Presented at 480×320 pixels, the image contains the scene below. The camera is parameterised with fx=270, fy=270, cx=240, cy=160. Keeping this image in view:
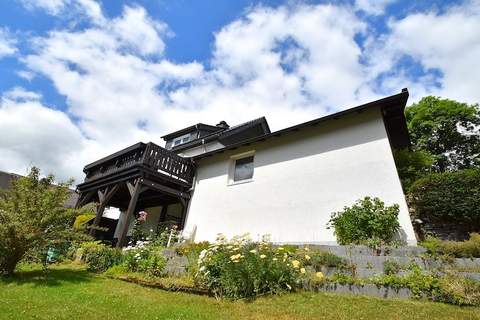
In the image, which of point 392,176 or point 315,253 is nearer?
point 315,253

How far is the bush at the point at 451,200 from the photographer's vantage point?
20.0 feet

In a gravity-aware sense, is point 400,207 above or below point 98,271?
above

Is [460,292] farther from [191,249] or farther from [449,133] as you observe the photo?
[449,133]

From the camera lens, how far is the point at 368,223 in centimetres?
638

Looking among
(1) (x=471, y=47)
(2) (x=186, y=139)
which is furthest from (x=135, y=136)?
(1) (x=471, y=47)

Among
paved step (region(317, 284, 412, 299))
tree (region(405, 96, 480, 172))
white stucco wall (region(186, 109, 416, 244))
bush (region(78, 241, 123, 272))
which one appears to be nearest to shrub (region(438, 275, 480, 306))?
paved step (region(317, 284, 412, 299))

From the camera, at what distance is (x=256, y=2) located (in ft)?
24.2

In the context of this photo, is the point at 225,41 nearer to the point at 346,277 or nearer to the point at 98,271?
the point at 346,277

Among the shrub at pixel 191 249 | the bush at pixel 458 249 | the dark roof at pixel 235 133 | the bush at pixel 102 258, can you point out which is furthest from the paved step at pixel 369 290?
the dark roof at pixel 235 133

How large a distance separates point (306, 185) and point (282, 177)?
3.26 feet

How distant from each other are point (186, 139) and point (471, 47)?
593 inches

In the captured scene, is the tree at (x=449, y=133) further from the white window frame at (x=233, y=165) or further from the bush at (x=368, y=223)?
the bush at (x=368, y=223)

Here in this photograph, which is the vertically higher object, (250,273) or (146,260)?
(146,260)

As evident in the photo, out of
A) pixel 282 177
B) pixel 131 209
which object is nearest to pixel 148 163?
pixel 131 209
